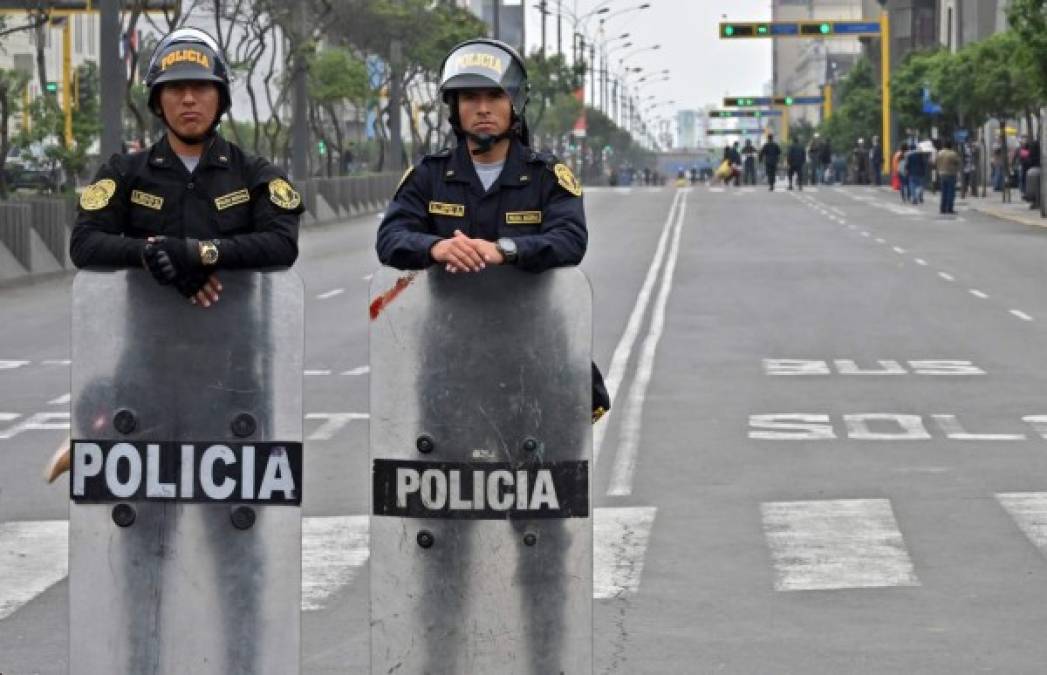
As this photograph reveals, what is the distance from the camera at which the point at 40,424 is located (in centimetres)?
1697

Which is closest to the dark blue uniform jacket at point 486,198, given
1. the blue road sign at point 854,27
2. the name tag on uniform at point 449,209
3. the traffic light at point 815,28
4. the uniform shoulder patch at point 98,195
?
the name tag on uniform at point 449,209

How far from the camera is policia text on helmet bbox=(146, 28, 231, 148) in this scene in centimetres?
674

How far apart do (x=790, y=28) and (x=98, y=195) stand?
361ft

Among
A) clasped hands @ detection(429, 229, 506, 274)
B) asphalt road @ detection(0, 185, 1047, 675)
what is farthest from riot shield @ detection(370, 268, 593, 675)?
asphalt road @ detection(0, 185, 1047, 675)

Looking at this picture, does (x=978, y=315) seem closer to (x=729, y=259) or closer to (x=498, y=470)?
(x=729, y=259)

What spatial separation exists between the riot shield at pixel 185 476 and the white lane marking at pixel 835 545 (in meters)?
3.88

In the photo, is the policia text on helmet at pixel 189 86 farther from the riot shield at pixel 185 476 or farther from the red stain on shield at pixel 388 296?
the red stain on shield at pixel 388 296

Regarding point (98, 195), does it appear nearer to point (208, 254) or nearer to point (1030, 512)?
point (208, 254)

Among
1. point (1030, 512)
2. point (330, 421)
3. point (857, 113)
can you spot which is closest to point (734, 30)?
point (857, 113)

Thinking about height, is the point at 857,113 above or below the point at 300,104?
above

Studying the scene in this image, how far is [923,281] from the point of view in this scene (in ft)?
108

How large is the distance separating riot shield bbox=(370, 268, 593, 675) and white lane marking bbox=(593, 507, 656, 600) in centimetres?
326

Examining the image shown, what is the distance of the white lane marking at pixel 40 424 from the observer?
1658 centimetres

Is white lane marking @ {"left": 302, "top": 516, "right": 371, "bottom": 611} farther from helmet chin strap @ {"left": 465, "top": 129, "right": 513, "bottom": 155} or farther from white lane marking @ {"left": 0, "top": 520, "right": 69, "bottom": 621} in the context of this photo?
helmet chin strap @ {"left": 465, "top": 129, "right": 513, "bottom": 155}
